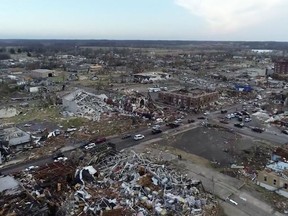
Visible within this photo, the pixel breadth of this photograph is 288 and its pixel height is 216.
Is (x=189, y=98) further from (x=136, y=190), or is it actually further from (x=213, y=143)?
(x=136, y=190)

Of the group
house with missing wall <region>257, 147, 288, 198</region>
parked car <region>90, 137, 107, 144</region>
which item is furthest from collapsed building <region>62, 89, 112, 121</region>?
house with missing wall <region>257, 147, 288, 198</region>

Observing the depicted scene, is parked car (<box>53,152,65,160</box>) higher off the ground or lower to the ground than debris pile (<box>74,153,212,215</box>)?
lower

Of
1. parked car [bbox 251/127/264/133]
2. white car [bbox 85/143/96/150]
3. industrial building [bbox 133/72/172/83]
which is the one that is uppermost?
white car [bbox 85/143/96/150]

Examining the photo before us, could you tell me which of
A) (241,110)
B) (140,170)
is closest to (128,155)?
(140,170)

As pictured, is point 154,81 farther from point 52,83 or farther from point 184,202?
point 184,202

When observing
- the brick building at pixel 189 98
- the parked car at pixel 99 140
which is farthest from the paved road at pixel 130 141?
the brick building at pixel 189 98

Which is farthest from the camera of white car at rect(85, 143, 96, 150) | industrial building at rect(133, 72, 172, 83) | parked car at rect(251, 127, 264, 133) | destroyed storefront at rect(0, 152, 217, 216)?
industrial building at rect(133, 72, 172, 83)

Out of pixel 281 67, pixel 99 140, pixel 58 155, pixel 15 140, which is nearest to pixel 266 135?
pixel 99 140

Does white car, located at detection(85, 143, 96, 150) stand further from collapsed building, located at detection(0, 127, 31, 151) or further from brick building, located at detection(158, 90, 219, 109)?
brick building, located at detection(158, 90, 219, 109)
